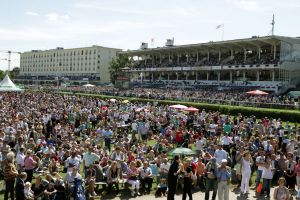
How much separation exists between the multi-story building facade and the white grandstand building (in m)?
38.8

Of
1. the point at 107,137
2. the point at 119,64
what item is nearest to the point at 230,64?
the point at 119,64

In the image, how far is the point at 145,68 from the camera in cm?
8675

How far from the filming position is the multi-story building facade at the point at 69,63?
129 metres

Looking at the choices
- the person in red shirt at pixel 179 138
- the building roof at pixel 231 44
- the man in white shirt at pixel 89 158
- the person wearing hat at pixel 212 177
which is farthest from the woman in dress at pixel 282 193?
the building roof at pixel 231 44

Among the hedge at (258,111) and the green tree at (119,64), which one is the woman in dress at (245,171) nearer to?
the hedge at (258,111)

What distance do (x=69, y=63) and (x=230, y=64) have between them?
281 ft

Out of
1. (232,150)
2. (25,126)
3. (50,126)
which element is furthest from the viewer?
(50,126)

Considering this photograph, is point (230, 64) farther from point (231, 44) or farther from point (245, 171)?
point (245, 171)

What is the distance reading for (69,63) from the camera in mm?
139875

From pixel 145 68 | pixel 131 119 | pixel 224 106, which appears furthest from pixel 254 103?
pixel 145 68

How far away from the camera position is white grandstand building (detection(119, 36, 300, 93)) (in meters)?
57.5

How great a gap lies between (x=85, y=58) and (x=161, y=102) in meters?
88.7

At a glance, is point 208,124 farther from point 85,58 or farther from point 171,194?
point 85,58

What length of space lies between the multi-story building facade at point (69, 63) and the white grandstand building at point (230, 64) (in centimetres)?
3884
